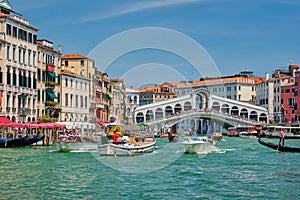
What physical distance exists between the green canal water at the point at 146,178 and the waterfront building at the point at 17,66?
9029 millimetres

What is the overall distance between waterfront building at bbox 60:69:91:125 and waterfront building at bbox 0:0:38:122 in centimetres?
383

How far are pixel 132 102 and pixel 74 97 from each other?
24.0 m

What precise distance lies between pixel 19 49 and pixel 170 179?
713 inches

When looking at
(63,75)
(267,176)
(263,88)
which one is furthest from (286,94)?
(267,176)

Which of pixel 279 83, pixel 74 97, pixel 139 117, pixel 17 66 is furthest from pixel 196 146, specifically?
pixel 279 83

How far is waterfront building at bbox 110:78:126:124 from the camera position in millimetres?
49875

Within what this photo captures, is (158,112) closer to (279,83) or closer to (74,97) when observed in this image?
(279,83)

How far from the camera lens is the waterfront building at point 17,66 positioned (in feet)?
91.4

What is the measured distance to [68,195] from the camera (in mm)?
11125

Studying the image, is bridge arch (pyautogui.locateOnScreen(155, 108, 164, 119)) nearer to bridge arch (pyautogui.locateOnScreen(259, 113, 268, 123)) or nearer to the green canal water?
bridge arch (pyautogui.locateOnScreen(259, 113, 268, 123))

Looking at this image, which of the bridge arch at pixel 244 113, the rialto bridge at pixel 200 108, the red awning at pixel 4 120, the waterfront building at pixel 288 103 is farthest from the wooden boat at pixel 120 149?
the bridge arch at pixel 244 113

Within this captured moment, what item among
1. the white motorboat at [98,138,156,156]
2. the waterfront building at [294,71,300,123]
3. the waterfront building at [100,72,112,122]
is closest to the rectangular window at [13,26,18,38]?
the white motorboat at [98,138,156,156]

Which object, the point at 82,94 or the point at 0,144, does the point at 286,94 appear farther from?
the point at 0,144

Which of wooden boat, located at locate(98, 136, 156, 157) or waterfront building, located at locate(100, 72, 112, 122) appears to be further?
waterfront building, located at locate(100, 72, 112, 122)
